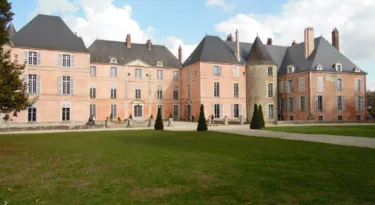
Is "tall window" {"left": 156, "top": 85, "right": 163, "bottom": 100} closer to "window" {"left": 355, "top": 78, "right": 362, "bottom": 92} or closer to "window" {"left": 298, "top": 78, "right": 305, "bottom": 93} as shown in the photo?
"window" {"left": 298, "top": 78, "right": 305, "bottom": 93}

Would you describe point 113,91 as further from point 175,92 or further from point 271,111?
point 271,111

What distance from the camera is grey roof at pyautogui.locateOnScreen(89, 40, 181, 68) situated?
32.9 meters

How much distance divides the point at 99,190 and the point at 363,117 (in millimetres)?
33766

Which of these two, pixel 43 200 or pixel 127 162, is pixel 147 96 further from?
pixel 43 200

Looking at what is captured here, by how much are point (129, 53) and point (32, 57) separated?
11279 mm

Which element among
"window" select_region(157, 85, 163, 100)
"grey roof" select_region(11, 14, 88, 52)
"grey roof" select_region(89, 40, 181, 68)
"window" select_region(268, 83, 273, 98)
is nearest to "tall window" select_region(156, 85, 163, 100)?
"window" select_region(157, 85, 163, 100)

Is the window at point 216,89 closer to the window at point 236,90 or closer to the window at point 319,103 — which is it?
the window at point 236,90

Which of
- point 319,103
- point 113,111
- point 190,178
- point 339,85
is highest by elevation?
point 339,85

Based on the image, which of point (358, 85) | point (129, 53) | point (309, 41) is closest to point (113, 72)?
point (129, 53)

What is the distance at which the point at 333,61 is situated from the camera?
105 ft

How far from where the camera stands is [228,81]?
1272 inches

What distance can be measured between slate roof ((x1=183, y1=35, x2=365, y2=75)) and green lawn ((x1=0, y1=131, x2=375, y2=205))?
24138 mm

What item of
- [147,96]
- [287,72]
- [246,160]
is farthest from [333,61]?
[246,160]

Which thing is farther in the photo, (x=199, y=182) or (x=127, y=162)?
(x=127, y=162)
